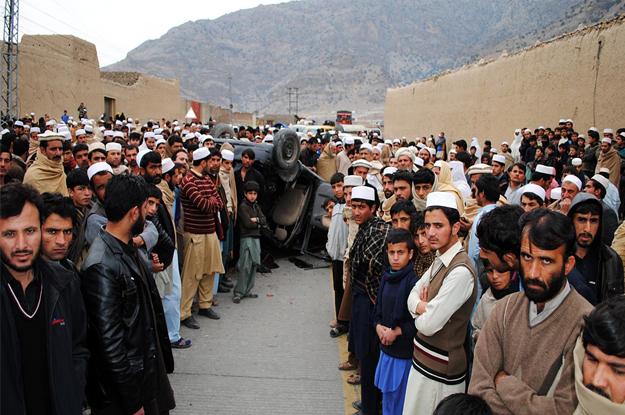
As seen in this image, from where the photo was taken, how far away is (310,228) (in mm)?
8258

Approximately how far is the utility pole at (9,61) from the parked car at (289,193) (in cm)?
1357

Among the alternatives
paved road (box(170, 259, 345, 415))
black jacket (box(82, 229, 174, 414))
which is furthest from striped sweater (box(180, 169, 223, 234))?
black jacket (box(82, 229, 174, 414))

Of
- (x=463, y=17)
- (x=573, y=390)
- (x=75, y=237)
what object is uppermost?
(x=463, y=17)

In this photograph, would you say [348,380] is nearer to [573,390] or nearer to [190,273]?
[190,273]

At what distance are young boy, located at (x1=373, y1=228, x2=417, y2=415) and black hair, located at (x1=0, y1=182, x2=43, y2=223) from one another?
2.27 metres

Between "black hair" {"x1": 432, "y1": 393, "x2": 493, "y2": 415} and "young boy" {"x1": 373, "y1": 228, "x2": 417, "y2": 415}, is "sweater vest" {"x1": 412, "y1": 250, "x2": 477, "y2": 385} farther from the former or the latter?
"black hair" {"x1": 432, "y1": 393, "x2": 493, "y2": 415}

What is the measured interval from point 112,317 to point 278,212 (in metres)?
5.95

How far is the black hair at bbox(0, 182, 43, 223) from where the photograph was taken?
7.08ft

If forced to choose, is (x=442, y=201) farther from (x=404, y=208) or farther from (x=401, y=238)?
(x=404, y=208)

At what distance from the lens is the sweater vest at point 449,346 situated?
2.87 m

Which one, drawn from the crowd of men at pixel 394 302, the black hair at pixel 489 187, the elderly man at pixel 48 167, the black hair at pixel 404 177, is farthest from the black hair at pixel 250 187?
the black hair at pixel 489 187

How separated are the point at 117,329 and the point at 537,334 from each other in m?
2.08

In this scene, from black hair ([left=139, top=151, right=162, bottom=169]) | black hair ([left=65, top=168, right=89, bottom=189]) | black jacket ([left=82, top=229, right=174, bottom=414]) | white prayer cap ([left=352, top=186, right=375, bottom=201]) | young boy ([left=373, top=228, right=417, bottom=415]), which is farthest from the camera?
black hair ([left=139, top=151, right=162, bottom=169])

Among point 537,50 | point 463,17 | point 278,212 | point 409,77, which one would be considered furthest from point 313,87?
point 278,212
